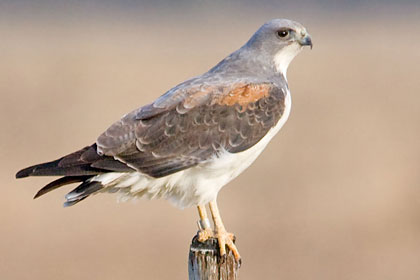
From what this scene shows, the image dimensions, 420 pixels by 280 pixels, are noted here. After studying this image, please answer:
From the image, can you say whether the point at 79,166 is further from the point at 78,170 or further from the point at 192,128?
the point at 192,128

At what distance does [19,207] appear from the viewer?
12914mm

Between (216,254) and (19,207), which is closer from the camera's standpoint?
(216,254)

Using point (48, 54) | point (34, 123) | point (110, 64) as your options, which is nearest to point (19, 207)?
point (34, 123)

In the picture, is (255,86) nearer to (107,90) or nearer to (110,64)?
(107,90)

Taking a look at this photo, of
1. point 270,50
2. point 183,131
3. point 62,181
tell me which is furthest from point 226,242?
point 270,50

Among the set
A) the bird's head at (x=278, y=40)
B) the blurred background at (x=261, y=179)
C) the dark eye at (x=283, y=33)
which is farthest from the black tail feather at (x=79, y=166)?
the blurred background at (x=261, y=179)

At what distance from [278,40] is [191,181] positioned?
1.35 meters

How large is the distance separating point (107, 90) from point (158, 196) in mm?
11489

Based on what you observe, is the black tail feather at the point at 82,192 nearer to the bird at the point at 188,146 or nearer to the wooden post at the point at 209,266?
the bird at the point at 188,146

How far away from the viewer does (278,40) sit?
7.57m

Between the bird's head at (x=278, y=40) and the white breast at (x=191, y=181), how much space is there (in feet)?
2.42

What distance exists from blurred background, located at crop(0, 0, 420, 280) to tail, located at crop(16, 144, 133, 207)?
4.95 m

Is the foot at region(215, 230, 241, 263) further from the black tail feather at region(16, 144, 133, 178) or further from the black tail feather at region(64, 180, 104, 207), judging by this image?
the black tail feather at region(64, 180, 104, 207)

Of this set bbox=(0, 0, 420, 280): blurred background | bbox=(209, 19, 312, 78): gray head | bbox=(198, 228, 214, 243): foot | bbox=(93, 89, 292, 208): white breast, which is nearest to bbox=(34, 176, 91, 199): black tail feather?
bbox=(93, 89, 292, 208): white breast
